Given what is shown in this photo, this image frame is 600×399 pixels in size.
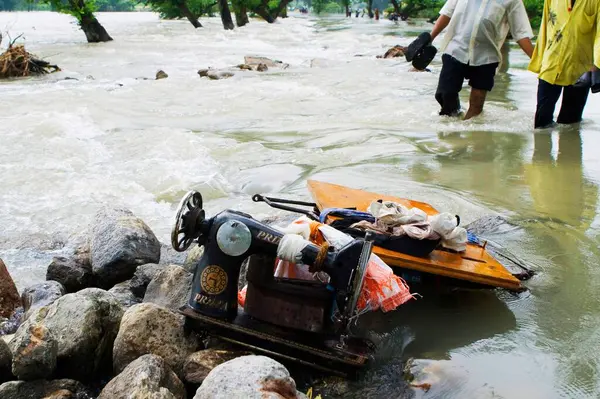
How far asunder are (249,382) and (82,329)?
1086mm

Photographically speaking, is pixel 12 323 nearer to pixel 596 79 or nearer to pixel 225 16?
pixel 596 79

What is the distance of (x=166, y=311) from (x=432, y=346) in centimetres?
141

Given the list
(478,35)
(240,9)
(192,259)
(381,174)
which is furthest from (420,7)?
(192,259)

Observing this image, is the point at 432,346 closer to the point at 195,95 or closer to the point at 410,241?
the point at 410,241

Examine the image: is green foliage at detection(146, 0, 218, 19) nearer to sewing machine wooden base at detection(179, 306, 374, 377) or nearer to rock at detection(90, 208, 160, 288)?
rock at detection(90, 208, 160, 288)

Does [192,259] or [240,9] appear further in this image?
[240,9]

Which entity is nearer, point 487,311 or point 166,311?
point 166,311

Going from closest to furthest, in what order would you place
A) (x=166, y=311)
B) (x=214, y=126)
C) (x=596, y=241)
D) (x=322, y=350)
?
(x=322, y=350), (x=166, y=311), (x=596, y=241), (x=214, y=126)

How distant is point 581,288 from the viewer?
154 inches

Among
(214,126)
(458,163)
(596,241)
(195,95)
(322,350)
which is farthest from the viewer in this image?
(195,95)

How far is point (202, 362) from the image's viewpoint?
296cm

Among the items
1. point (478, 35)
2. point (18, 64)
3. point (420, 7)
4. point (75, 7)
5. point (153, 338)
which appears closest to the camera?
point (153, 338)

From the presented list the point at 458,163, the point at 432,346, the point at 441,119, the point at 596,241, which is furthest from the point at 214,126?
the point at 432,346

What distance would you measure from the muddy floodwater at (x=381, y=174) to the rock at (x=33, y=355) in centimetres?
146
